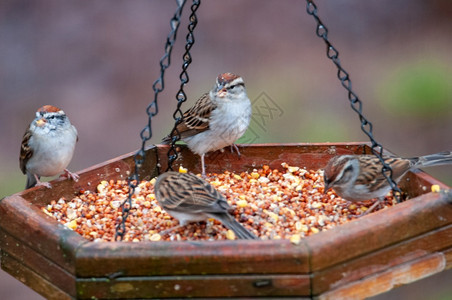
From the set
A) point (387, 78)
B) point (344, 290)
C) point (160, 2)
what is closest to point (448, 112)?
point (387, 78)

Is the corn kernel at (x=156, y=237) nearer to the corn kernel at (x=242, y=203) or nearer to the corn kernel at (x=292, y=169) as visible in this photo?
the corn kernel at (x=242, y=203)

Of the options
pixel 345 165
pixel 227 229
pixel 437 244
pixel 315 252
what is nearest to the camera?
pixel 315 252

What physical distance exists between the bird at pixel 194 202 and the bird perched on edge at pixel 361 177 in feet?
2.29

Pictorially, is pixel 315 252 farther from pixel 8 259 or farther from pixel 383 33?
pixel 383 33

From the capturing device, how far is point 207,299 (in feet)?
9.86

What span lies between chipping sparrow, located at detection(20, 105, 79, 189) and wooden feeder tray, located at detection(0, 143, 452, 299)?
112cm

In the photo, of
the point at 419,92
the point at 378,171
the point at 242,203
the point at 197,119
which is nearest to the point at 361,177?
the point at 378,171

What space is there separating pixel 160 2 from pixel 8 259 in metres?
5.37

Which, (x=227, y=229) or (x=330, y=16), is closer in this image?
(x=227, y=229)

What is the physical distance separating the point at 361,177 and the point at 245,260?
3.72 feet

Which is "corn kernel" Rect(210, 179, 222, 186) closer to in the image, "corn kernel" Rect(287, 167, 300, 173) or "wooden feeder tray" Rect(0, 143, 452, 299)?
"corn kernel" Rect(287, 167, 300, 173)

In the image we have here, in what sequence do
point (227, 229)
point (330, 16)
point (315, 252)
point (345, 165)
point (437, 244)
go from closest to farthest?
point (315, 252) < point (437, 244) < point (227, 229) < point (345, 165) < point (330, 16)

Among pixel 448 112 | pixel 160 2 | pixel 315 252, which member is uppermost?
pixel 160 2

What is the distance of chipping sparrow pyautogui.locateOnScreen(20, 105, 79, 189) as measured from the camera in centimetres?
466
